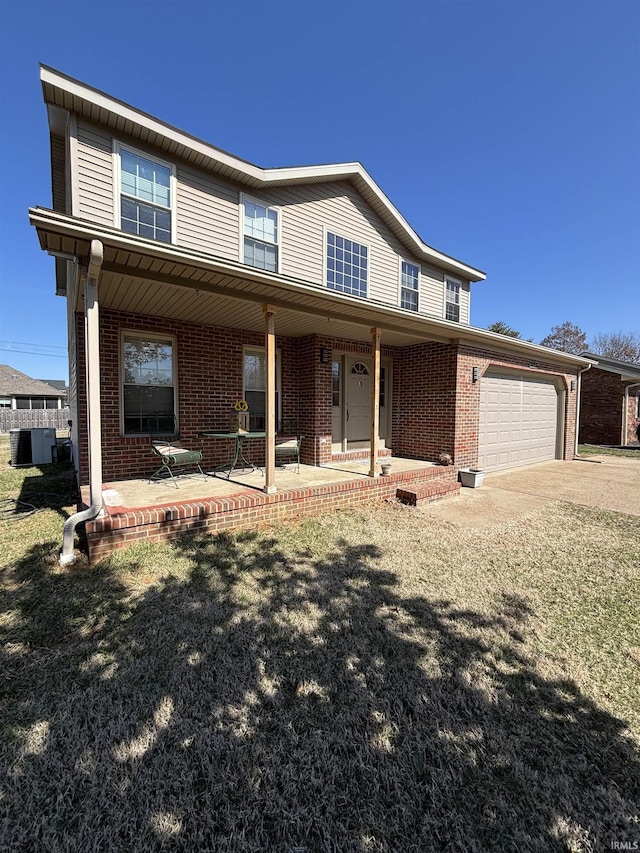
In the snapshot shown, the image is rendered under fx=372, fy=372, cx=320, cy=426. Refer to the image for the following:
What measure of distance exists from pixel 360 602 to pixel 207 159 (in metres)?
7.89

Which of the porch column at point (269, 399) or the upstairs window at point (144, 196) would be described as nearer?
the porch column at point (269, 399)

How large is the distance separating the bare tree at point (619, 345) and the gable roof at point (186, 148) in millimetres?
41911

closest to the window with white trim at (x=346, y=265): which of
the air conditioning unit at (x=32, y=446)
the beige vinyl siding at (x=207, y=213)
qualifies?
the beige vinyl siding at (x=207, y=213)

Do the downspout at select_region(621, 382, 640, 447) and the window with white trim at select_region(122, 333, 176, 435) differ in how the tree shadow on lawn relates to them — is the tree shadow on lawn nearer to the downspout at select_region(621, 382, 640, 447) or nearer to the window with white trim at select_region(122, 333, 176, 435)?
the window with white trim at select_region(122, 333, 176, 435)

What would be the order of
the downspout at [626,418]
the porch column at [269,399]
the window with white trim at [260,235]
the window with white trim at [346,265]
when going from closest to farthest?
the porch column at [269,399]
the window with white trim at [260,235]
the window with white trim at [346,265]
the downspout at [626,418]

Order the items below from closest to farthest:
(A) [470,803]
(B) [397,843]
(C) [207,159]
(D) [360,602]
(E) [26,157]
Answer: (B) [397,843], (A) [470,803], (D) [360,602], (C) [207,159], (E) [26,157]

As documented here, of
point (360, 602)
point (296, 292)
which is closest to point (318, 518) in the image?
point (360, 602)

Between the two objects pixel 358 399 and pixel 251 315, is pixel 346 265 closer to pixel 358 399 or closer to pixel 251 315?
pixel 358 399

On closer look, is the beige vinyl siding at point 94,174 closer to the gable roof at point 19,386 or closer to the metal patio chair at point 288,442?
the metal patio chair at point 288,442

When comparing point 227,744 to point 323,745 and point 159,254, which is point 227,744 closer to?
point 323,745

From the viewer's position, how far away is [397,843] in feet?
4.93

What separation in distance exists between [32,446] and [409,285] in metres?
12.2

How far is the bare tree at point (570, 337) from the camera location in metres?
41.3

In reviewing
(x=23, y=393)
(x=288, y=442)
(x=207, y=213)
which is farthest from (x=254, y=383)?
(x=23, y=393)
